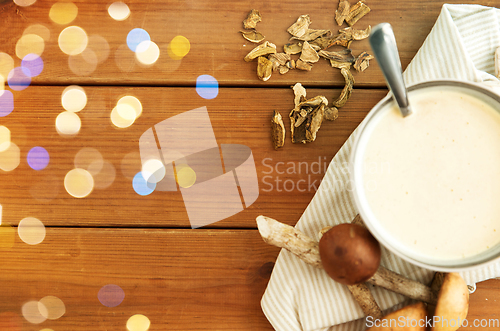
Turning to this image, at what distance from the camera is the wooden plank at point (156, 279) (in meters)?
0.54

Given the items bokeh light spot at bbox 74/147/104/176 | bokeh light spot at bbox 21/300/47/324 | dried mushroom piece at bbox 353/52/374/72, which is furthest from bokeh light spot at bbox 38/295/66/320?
dried mushroom piece at bbox 353/52/374/72

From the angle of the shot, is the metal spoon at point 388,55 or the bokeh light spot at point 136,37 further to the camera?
the bokeh light spot at point 136,37

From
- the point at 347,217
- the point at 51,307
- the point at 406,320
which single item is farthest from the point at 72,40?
the point at 406,320

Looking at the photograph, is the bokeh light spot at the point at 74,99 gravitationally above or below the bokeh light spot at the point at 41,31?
below

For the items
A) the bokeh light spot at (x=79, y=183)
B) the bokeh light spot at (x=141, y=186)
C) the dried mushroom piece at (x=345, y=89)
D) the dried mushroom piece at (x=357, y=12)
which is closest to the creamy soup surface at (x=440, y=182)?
the dried mushroom piece at (x=345, y=89)

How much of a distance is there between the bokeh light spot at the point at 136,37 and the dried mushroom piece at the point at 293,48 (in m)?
0.25

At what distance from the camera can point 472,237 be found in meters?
0.41

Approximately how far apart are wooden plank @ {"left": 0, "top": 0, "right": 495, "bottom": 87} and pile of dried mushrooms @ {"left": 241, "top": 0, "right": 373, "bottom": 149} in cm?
1

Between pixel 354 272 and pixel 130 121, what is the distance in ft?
1.43

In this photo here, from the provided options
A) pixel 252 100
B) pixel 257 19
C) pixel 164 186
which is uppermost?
pixel 257 19

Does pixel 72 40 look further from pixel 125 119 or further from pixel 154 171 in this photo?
pixel 154 171

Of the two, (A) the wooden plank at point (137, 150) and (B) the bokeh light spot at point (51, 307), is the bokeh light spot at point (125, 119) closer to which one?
(A) the wooden plank at point (137, 150)

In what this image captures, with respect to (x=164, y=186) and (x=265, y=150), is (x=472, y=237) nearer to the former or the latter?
(x=265, y=150)

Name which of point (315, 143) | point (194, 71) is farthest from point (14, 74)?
point (315, 143)
